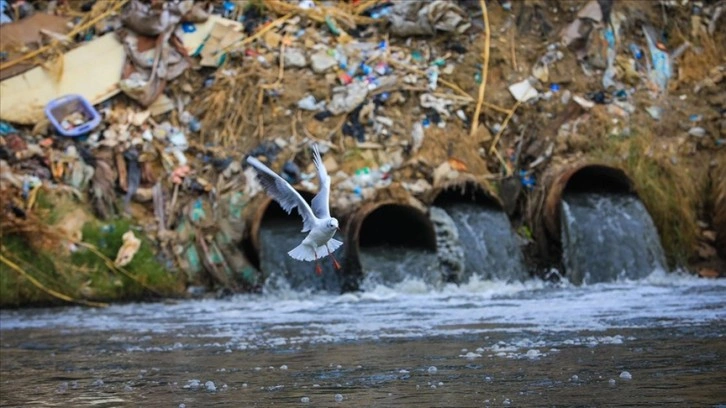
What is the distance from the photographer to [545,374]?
16.3 feet

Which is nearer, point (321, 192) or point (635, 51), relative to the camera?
point (321, 192)

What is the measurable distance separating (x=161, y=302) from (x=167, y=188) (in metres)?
1.17

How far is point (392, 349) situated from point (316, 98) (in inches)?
193

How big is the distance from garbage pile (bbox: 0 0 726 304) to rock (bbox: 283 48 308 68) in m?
0.01

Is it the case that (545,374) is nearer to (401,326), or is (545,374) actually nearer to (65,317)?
(401,326)

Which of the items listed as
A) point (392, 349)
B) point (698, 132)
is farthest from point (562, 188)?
point (392, 349)

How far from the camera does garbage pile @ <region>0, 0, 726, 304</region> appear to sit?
1003 cm

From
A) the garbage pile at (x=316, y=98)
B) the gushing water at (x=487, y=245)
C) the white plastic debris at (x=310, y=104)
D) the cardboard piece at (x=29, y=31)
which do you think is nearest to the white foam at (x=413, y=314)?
the gushing water at (x=487, y=245)

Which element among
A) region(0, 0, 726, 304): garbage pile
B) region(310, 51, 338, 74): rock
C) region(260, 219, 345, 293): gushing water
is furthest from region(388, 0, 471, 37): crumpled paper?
region(260, 219, 345, 293): gushing water

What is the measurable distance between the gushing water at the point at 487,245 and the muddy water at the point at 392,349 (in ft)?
0.62

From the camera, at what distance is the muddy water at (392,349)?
4.70 m

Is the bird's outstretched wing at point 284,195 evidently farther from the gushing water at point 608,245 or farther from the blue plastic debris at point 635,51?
the blue plastic debris at point 635,51

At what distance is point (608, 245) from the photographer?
9406 mm

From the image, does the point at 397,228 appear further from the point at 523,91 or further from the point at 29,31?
the point at 29,31
